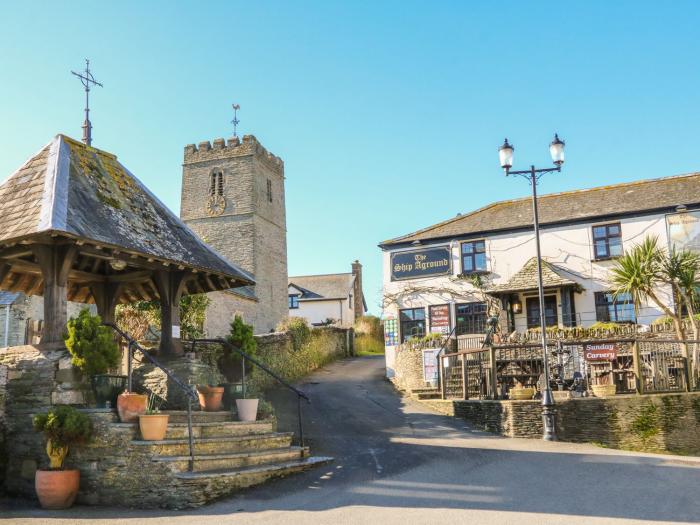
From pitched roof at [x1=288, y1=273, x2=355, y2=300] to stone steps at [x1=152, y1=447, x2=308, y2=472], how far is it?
38.4 metres

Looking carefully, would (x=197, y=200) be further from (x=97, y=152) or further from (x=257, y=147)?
(x=97, y=152)

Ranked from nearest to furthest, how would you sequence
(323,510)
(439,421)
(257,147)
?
(323,510), (439,421), (257,147)

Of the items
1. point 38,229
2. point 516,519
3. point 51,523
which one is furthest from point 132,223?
point 516,519

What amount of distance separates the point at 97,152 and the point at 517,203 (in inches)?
743

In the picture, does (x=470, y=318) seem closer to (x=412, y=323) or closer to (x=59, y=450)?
(x=412, y=323)

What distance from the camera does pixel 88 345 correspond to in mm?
10812

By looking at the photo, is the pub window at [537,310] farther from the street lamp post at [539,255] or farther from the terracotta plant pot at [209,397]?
the terracotta plant pot at [209,397]

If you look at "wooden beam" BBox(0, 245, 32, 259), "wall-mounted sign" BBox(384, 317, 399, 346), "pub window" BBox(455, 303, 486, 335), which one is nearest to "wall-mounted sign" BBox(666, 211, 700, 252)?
"pub window" BBox(455, 303, 486, 335)

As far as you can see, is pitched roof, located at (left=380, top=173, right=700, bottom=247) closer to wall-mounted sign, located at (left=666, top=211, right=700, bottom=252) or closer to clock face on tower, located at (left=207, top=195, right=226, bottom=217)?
wall-mounted sign, located at (left=666, top=211, right=700, bottom=252)

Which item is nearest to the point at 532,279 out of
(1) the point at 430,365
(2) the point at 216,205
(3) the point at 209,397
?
(1) the point at 430,365

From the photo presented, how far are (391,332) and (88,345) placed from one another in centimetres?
1809

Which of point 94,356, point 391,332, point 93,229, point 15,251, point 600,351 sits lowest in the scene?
point 600,351

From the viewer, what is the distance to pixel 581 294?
25500 millimetres

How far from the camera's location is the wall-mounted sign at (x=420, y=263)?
27.6 meters
